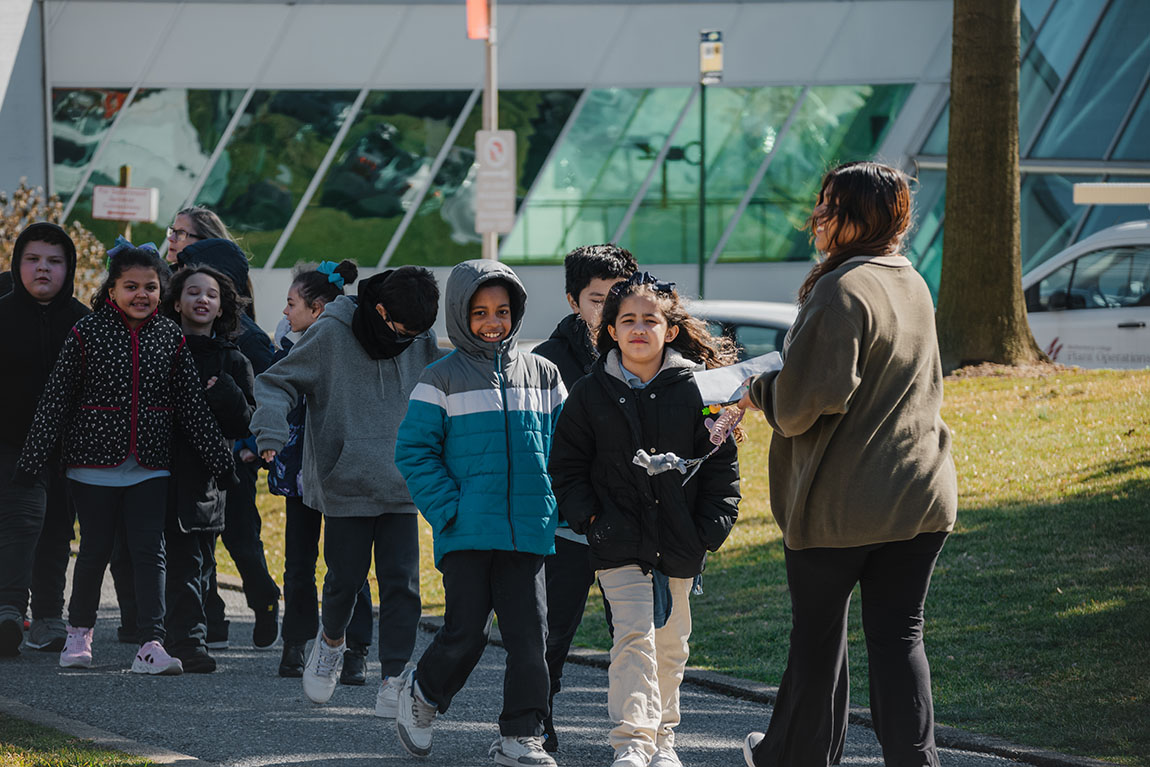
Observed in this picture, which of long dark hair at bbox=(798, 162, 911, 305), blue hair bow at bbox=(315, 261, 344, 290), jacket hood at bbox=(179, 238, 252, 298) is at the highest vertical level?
jacket hood at bbox=(179, 238, 252, 298)

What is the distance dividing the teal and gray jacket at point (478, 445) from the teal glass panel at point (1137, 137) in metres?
17.4

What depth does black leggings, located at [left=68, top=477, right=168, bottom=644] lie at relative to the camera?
6.73 m

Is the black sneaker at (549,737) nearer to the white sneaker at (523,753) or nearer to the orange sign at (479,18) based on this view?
Result: the white sneaker at (523,753)

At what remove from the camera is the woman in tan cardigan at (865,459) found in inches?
169

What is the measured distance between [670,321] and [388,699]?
1995mm

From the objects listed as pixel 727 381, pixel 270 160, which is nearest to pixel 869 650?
pixel 727 381

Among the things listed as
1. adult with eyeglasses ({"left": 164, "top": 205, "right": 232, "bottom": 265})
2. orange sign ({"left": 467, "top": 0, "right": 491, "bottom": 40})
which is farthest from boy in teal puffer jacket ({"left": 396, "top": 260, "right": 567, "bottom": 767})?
orange sign ({"left": 467, "top": 0, "right": 491, "bottom": 40})

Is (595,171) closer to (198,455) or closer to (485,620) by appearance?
(198,455)

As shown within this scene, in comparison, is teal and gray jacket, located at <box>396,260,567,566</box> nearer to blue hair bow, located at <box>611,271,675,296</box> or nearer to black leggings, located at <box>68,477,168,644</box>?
blue hair bow, located at <box>611,271,675,296</box>

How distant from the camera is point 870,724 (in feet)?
19.4

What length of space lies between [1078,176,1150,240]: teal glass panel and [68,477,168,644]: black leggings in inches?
653

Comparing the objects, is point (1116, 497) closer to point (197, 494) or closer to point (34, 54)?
point (197, 494)

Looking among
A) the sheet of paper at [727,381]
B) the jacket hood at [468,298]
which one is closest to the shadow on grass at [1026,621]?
the sheet of paper at [727,381]

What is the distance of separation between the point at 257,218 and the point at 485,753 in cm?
1878
